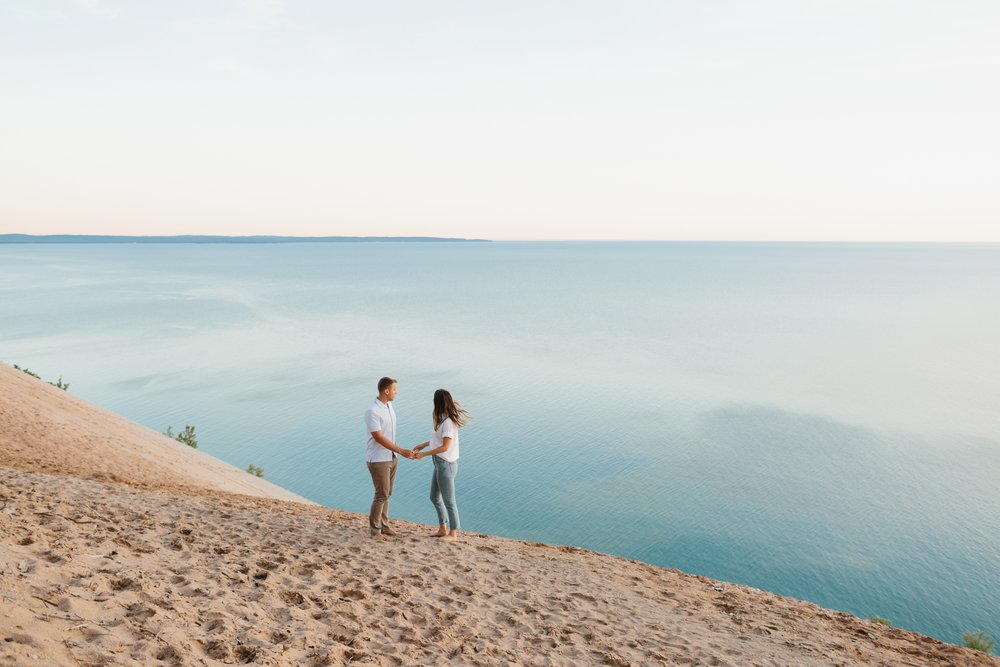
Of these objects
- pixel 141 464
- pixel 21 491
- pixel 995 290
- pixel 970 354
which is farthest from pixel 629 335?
pixel 995 290

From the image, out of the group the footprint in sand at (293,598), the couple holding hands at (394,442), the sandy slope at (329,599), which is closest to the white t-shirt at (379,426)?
the couple holding hands at (394,442)

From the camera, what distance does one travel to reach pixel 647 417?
136 ft

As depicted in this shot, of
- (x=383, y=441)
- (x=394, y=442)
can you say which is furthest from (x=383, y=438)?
(x=394, y=442)

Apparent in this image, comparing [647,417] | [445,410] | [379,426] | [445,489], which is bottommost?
[647,417]

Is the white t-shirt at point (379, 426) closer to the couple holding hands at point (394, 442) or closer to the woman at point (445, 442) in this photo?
the couple holding hands at point (394, 442)

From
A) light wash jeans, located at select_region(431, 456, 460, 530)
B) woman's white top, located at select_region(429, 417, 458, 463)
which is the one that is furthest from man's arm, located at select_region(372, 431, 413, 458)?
light wash jeans, located at select_region(431, 456, 460, 530)

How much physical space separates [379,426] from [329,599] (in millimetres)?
2185

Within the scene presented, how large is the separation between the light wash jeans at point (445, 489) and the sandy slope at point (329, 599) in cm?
46

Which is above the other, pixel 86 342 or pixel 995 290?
pixel 995 290

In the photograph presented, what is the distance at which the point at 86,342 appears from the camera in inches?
2621

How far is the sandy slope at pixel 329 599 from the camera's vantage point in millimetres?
5605

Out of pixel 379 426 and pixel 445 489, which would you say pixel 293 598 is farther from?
pixel 445 489

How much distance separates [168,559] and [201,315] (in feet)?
296

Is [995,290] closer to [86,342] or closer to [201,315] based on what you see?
[201,315]
